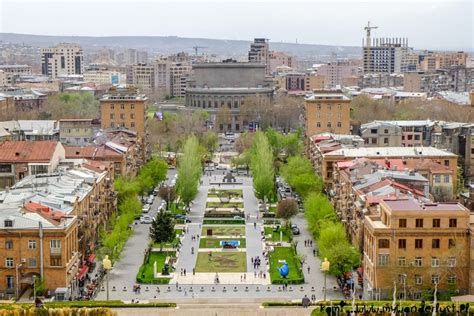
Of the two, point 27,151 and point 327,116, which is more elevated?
point 327,116

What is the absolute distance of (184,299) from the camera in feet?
150

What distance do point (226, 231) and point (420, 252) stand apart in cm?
2203

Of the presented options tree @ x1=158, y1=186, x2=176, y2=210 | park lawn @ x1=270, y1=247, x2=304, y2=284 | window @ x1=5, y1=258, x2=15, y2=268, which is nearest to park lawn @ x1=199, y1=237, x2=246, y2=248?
park lawn @ x1=270, y1=247, x2=304, y2=284

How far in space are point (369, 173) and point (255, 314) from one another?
21.5 metres

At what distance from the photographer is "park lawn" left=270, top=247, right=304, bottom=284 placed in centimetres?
4969

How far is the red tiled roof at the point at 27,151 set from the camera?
2596 inches

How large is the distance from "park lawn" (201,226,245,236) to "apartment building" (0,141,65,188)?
479 inches

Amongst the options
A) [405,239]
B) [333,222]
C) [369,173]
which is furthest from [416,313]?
[369,173]

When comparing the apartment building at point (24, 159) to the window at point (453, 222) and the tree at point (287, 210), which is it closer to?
the tree at point (287, 210)

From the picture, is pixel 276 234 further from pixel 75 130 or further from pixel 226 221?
pixel 75 130

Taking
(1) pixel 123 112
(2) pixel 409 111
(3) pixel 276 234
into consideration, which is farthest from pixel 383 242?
(2) pixel 409 111

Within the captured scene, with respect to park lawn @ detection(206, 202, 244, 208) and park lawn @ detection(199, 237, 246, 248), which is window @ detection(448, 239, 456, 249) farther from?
park lawn @ detection(206, 202, 244, 208)

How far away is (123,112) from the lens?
92812 mm

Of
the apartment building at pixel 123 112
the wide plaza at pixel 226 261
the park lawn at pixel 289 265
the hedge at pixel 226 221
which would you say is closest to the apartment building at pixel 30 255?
the wide plaza at pixel 226 261
